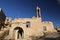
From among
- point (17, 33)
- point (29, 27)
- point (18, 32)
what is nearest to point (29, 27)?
point (29, 27)

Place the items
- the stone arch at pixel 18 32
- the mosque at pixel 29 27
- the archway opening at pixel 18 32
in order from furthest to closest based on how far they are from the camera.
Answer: the archway opening at pixel 18 32 → the stone arch at pixel 18 32 → the mosque at pixel 29 27

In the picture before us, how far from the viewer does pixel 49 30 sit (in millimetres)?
43000

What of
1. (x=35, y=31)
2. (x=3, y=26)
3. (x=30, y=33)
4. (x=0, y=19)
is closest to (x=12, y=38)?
(x=30, y=33)

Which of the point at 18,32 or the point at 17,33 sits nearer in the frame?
the point at 17,33

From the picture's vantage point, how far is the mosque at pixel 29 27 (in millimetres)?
36281

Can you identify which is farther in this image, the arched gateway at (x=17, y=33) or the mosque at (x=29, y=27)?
the mosque at (x=29, y=27)

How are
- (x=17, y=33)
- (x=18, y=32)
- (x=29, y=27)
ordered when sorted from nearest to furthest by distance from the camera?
(x=17, y=33), (x=18, y=32), (x=29, y=27)

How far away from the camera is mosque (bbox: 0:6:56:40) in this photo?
3628 cm

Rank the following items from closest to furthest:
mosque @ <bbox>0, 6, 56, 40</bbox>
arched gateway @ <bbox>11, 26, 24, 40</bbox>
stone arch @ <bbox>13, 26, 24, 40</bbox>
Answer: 1. arched gateway @ <bbox>11, 26, 24, 40</bbox>
2. mosque @ <bbox>0, 6, 56, 40</bbox>
3. stone arch @ <bbox>13, 26, 24, 40</bbox>

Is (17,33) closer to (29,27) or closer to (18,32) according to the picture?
(18,32)

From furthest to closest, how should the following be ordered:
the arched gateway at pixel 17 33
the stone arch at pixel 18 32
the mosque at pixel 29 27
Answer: the stone arch at pixel 18 32, the mosque at pixel 29 27, the arched gateway at pixel 17 33

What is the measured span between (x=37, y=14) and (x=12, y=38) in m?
14.0

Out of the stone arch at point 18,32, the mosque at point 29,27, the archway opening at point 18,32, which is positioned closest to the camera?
the mosque at point 29,27

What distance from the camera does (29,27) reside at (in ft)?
133
